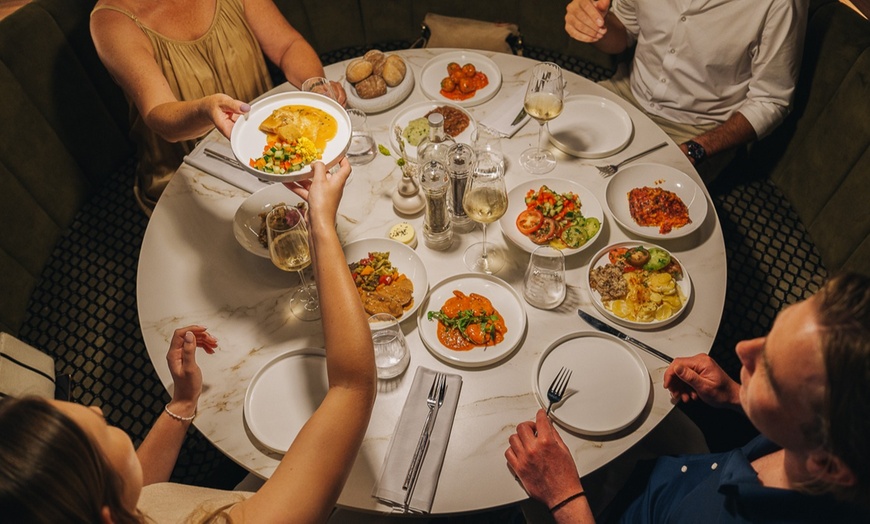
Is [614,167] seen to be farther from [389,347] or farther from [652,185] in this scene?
[389,347]

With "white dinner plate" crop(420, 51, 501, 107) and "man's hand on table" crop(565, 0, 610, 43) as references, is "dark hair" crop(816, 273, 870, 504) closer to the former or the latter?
"white dinner plate" crop(420, 51, 501, 107)

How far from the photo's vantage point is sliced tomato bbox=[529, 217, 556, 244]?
2.18m

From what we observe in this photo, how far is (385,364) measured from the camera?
6.08 feet

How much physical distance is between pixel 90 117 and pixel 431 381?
2.66 meters

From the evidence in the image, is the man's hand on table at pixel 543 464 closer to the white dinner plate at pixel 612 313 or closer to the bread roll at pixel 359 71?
the white dinner plate at pixel 612 313

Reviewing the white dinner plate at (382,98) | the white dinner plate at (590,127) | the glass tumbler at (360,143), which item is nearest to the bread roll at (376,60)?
the white dinner plate at (382,98)

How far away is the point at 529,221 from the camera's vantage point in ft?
7.36

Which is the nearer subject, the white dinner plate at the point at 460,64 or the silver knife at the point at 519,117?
the silver knife at the point at 519,117

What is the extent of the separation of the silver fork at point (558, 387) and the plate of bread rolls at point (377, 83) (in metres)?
1.55

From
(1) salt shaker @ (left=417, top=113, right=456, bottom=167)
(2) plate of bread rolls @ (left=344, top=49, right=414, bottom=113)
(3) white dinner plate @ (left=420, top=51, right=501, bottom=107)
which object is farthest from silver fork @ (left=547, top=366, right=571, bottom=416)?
(2) plate of bread rolls @ (left=344, top=49, right=414, bottom=113)

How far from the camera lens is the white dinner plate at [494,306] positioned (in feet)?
6.15

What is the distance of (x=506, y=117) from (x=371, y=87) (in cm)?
66

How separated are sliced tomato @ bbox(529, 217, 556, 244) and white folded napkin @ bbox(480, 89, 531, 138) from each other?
563 millimetres

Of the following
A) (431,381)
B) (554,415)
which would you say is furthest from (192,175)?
(554,415)
